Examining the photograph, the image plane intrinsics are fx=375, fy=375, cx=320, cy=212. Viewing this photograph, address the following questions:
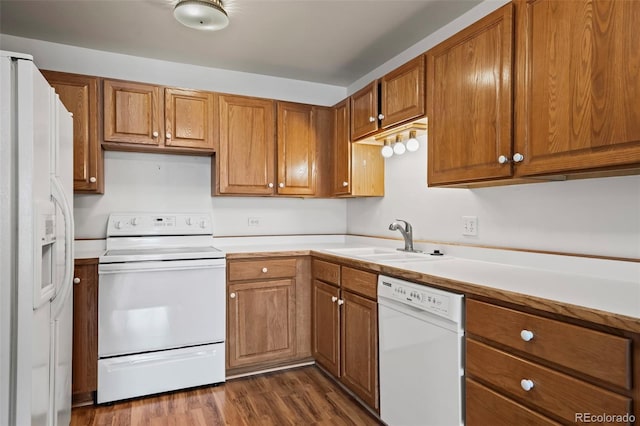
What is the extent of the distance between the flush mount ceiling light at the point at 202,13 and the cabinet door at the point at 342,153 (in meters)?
1.15

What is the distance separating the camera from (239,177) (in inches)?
114

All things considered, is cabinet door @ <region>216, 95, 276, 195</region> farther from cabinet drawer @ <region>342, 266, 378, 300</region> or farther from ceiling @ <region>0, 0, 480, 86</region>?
cabinet drawer @ <region>342, 266, 378, 300</region>

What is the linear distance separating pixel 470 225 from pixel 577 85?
991 millimetres

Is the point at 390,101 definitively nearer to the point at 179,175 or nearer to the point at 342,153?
the point at 342,153

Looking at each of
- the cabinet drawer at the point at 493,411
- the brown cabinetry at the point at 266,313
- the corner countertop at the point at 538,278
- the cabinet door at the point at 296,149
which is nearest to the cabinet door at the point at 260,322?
the brown cabinetry at the point at 266,313

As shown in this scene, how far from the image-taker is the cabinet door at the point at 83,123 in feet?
7.97

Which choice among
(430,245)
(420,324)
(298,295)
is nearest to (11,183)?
(420,324)

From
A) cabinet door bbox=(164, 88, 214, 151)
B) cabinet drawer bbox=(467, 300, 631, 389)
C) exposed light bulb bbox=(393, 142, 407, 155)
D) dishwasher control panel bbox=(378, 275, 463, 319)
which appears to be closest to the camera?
cabinet drawer bbox=(467, 300, 631, 389)

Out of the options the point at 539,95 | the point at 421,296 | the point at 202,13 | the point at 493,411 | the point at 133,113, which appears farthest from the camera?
the point at 133,113

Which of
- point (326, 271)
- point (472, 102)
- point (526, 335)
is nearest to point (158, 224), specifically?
point (326, 271)

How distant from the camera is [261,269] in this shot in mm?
2635

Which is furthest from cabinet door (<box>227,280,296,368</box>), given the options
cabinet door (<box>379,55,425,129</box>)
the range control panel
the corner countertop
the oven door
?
cabinet door (<box>379,55,425,129</box>)

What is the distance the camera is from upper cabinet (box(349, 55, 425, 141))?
2.13 metres

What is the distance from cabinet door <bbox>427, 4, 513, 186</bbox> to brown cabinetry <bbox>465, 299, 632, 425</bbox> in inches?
27.0
